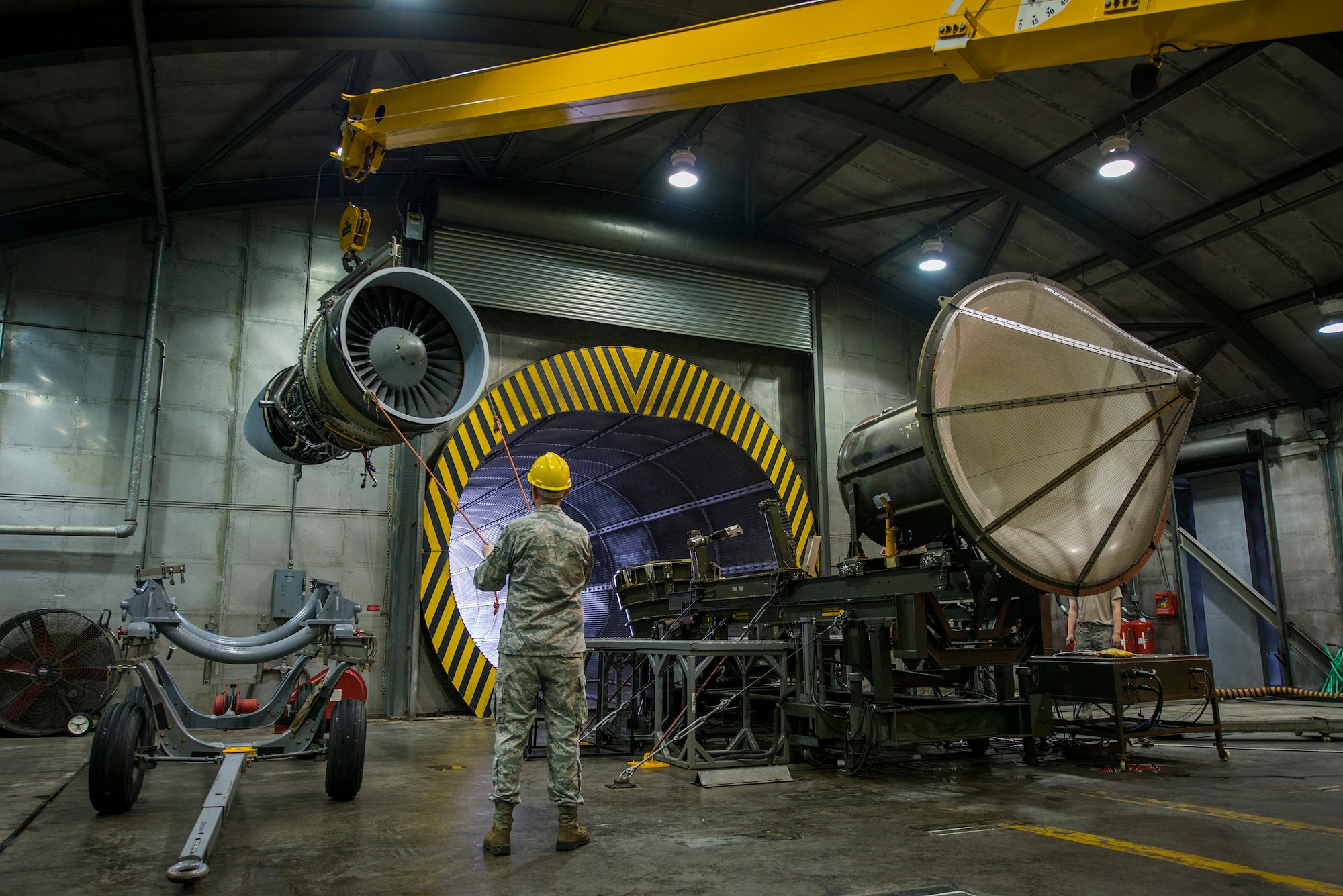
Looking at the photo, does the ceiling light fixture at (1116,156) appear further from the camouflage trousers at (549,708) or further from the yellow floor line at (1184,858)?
the camouflage trousers at (549,708)

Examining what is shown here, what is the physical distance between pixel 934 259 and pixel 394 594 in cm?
745

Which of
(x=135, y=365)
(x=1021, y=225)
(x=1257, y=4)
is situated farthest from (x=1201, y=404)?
(x=135, y=365)

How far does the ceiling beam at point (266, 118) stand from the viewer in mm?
7707

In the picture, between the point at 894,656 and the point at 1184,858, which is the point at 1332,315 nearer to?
the point at 894,656

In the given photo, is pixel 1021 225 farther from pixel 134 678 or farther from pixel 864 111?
pixel 134 678

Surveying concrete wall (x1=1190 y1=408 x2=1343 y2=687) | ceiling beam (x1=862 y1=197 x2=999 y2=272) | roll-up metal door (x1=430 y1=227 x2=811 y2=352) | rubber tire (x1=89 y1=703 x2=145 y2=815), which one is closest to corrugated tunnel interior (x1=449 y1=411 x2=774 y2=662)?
roll-up metal door (x1=430 y1=227 x2=811 y2=352)

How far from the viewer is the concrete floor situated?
2.95m

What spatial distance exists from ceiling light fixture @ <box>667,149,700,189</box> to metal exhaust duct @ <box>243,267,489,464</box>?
14.0 ft

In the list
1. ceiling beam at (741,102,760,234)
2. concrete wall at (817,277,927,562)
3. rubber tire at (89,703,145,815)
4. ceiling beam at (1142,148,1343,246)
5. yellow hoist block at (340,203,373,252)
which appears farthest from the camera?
concrete wall at (817,277,927,562)

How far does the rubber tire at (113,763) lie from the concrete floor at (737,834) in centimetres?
9

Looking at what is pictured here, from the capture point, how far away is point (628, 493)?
1404 cm

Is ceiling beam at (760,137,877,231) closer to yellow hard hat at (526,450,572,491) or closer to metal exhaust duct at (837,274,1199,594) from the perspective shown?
metal exhaust duct at (837,274,1199,594)

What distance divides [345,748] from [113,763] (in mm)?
992

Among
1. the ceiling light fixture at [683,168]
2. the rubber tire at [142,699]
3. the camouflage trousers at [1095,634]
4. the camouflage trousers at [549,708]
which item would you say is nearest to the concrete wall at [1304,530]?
the camouflage trousers at [1095,634]
